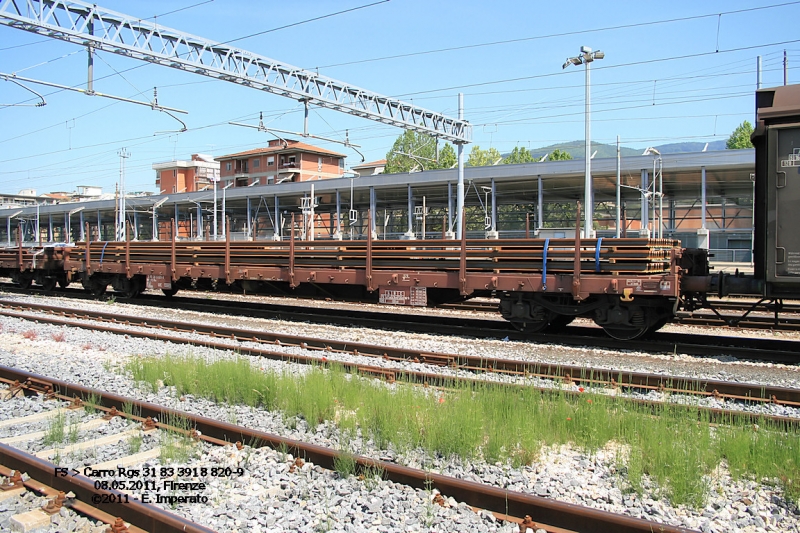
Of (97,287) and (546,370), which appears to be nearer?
(546,370)

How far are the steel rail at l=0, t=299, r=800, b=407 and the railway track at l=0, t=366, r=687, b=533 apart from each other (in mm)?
3342

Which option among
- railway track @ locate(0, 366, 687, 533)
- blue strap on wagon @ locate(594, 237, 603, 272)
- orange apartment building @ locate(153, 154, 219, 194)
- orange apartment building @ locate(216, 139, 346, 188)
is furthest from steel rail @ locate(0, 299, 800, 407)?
orange apartment building @ locate(153, 154, 219, 194)

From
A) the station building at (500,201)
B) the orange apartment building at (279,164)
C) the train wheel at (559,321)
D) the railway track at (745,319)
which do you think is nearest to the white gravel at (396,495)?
the train wheel at (559,321)

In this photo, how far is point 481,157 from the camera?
76.4 metres

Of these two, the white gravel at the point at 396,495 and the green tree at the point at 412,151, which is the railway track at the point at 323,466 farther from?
the green tree at the point at 412,151

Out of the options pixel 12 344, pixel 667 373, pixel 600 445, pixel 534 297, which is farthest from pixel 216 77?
pixel 600 445

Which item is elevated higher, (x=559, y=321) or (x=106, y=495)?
(x=559, y=321)

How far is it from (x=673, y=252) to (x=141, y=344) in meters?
10.0

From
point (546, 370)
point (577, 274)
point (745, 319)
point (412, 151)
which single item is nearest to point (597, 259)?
point (577, 274)

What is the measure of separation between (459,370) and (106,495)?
565 cm

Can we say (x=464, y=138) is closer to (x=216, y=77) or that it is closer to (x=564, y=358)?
(x=216, y=77)

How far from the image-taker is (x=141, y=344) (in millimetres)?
11523

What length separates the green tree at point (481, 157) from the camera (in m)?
76.3

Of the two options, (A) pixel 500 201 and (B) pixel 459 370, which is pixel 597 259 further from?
(A) pixel 500 201
